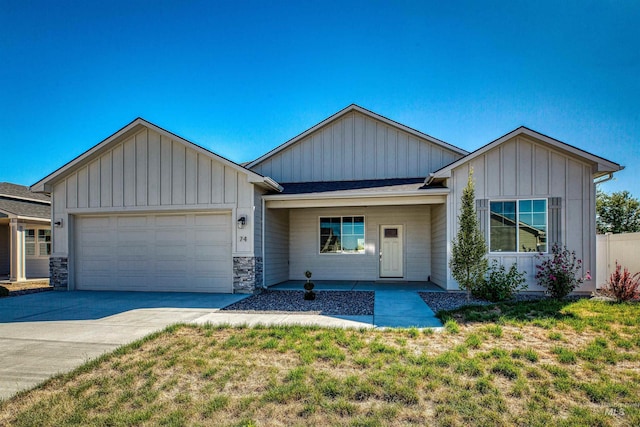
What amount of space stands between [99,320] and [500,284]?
908cm

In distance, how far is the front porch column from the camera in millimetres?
13250

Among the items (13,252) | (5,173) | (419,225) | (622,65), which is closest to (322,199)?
(419,225)

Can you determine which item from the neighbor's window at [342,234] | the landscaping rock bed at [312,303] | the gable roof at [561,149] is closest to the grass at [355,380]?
the landscaping rock bed at [312,303]

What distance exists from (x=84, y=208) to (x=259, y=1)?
8312 mm

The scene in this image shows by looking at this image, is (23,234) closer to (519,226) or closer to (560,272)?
(519,226)

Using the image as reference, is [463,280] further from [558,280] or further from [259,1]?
[259,1]

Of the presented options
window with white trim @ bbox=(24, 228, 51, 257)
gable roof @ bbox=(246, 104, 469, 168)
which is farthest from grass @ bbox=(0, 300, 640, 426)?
window with white trim @ bbox=(24, 228, 51, 257)

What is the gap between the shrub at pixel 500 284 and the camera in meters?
8.20

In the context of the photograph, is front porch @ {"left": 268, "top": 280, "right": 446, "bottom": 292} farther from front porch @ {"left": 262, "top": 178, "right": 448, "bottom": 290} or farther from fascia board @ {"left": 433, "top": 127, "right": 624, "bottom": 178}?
fascia board @ {"left": 433, "top": 127, "right": 624, "bottom": 178}

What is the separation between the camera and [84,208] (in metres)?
10.8

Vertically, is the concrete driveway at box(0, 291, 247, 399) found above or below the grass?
below

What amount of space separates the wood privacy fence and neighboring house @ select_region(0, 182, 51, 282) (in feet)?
67.0

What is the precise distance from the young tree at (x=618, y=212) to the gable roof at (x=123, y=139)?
33.8 metres

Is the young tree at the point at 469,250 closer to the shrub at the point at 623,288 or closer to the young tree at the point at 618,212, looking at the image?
the shrub at the point at 623,288
